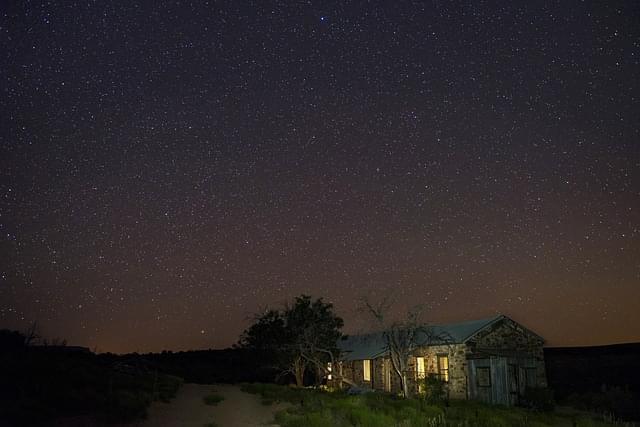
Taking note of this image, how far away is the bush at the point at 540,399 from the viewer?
25.8 m

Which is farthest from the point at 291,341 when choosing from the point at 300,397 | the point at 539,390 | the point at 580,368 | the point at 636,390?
the point at 580,368

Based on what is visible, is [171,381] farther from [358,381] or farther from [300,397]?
[358,381]

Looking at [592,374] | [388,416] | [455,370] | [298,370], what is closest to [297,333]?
[298,370]

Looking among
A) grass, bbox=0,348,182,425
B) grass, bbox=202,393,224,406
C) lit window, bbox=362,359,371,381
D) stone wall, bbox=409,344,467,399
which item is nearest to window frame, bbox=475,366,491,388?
stone wall, bbox=409,344,467,399

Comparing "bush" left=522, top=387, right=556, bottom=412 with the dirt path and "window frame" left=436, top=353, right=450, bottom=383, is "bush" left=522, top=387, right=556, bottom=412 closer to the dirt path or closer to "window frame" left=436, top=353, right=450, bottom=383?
"window frame" left=436, top=353, right=450, bottom=383

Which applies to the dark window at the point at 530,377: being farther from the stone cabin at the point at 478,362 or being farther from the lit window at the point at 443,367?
the lit window at the point at 443,367

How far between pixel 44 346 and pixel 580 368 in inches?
1925

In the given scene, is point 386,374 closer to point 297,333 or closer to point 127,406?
point 297,333

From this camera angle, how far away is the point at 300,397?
23125mm

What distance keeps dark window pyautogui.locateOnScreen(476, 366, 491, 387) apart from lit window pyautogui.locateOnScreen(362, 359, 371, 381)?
9.11m

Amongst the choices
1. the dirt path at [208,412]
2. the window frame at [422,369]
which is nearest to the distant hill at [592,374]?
the window frame at [422,369]

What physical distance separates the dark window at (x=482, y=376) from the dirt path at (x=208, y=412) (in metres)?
13.3

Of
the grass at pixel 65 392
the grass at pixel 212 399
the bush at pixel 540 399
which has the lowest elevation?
the bush at pixel 540 399

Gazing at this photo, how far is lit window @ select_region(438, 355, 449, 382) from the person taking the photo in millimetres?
31750
